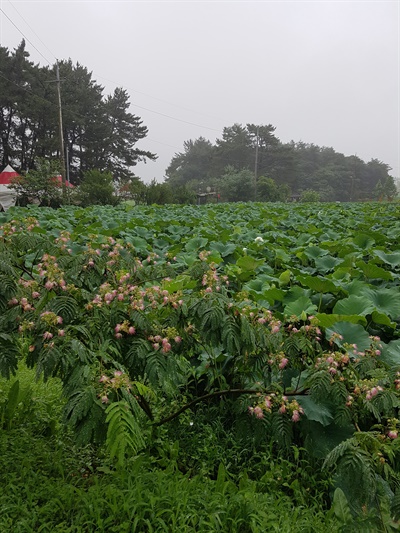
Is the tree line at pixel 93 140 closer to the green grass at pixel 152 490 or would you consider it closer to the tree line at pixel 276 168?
the tree line at pixel 276 168

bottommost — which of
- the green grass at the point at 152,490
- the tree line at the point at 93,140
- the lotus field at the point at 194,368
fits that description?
the green grass at the point at 152,490

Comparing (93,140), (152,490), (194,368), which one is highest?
(93,140)

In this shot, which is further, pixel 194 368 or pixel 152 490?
pixel 194 368

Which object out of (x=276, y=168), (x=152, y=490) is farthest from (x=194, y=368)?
(x=276, y=168)

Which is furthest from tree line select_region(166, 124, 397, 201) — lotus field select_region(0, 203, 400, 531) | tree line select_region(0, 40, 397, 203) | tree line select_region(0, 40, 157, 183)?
lotus field select_region(0, 203, 400, 531)

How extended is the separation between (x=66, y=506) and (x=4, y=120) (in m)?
40.1

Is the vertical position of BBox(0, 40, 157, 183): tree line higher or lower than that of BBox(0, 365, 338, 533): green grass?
higher

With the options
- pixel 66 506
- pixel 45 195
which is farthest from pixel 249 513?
pixel 45 195

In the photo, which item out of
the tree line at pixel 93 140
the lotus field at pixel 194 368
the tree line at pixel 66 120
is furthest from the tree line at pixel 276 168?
the lotus field at pixel 194 368

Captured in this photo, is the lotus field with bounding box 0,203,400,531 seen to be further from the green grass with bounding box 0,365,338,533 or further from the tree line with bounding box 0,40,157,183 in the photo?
the tree line with bounding box 0,40,157,183

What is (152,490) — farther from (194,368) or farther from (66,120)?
(66,120)

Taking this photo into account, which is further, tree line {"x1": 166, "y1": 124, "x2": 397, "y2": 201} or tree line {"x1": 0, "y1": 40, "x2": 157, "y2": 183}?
tree line {"x1": 166, "y1": 124, "x2": 397, "y2": 201}

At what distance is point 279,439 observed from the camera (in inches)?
72.8

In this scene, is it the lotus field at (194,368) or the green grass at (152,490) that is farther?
the green grass at (152,490)
